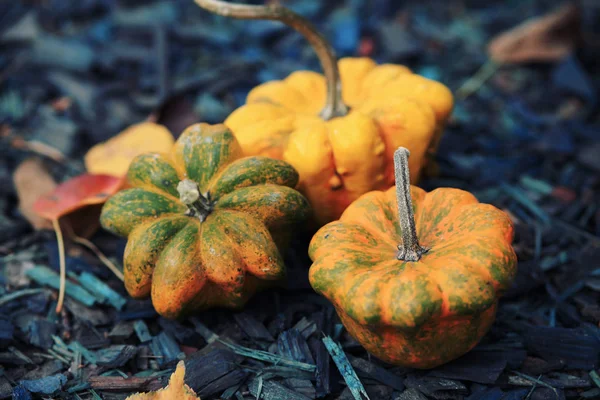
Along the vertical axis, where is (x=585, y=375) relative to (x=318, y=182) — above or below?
below

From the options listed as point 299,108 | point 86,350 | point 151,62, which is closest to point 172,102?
point 151,62

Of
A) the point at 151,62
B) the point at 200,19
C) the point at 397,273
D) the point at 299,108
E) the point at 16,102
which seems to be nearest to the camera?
the point at 397,273

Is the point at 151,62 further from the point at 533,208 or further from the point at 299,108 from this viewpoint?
the point at 533,208

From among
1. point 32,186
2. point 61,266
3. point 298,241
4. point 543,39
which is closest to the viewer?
point 61,266

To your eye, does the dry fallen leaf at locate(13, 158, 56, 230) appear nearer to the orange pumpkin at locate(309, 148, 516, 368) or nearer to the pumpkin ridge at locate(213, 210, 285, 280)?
the pumpkin ridge at locate(213, 210, 285, 280)

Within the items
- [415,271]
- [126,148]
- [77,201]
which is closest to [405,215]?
[415,271]

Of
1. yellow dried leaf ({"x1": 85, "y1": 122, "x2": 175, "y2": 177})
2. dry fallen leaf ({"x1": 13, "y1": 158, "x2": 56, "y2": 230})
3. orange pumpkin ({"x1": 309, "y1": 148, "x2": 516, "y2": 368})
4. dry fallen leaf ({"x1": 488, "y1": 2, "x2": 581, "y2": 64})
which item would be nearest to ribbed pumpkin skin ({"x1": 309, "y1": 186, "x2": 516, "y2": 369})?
orange pumpkin ({"x1": 309, "y1": 148, "x2": 516, "y2": 368})

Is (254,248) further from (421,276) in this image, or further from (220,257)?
(421,276)

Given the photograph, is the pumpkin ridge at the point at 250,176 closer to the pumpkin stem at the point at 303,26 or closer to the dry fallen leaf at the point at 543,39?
the pumpkin stem at the point at 303,26
